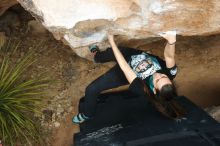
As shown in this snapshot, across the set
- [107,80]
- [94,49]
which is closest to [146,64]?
[107,80]

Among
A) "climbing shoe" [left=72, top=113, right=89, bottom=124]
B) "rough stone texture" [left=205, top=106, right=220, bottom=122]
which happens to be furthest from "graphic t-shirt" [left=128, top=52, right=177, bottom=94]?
"rough stone texture" [left=205, top=106, right=220, bottom=122]

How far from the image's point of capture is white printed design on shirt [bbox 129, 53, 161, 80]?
13.8ft

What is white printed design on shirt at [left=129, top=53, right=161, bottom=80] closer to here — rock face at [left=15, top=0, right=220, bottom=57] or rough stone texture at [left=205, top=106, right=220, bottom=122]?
rock face at [left=15, top=0, right=220, bottom=57]

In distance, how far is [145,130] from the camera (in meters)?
4.42

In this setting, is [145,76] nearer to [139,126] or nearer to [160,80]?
[160,80]

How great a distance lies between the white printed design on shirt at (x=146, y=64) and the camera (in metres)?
4.22

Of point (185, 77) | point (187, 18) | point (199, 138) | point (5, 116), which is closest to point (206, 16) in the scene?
point (187, 18)

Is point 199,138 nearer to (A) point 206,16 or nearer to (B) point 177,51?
(A) point 206,16

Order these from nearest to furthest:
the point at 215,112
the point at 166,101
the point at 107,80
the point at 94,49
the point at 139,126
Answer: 1. the point at 166,101
2. the point at 107,80
3. the point at 139,126
4. the point at 94,49
5. the point at 215,112

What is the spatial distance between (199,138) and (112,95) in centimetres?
144

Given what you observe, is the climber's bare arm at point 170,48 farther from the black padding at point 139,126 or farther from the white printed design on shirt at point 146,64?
the black padding at point 139,126

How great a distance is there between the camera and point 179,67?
572 centimetres

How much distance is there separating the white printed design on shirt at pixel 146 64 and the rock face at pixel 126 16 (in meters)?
0.28

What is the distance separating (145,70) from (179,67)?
1.58 metres
